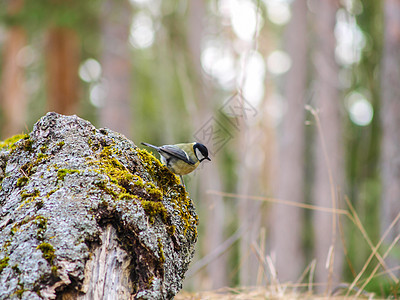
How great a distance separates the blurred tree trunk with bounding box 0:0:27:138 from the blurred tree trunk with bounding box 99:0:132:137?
4.23 metres

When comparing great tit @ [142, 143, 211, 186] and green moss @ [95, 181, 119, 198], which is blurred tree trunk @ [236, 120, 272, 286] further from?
green moss @ [95, 181, 119, 198]

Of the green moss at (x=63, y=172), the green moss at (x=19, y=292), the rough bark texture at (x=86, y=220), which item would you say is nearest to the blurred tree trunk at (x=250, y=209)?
the rough bark texture at (x=86, y=220)

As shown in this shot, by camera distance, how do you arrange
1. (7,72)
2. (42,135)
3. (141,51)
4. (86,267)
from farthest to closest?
(141,51) < (7,72) < (42,135) < (86,267)

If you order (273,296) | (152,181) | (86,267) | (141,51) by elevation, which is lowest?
(273,296)

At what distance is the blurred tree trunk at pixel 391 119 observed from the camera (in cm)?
629

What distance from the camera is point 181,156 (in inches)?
90.5

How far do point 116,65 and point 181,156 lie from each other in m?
6.48

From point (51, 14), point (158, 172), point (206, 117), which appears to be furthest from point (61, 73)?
point (158, 172)

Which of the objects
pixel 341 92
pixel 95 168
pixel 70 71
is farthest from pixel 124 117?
pixel 95 168

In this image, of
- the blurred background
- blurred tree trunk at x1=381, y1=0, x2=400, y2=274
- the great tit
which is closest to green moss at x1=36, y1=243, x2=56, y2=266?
the great tit

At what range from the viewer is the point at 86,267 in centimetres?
145

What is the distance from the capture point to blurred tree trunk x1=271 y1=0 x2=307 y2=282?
970cm

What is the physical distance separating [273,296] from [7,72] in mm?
11545

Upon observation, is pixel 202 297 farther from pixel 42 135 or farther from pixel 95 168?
pixel 42 135
